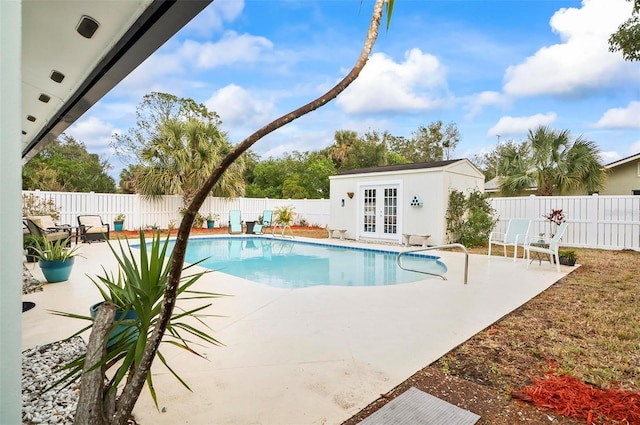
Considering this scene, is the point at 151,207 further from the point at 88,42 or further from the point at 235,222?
the point at 88,42

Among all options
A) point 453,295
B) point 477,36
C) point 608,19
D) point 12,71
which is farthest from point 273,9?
point 12,71

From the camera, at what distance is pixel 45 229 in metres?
8.71

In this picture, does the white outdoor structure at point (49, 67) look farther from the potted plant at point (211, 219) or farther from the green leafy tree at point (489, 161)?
the green leafy tree at point (489, 161)

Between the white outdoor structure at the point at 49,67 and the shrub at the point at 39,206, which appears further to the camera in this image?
the shrub at the point at 39,206

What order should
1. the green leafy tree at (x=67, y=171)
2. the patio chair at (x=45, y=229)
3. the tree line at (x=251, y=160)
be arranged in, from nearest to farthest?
the patio chair at (x=45, y=229) < the tree line at (x=251, y=160) < the green leafy tree at (x=67, y=171)

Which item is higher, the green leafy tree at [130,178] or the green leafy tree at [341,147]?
the green leafy tree at [341,147]

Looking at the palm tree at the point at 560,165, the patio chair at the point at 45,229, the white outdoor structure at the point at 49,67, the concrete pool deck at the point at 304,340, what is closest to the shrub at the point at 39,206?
the patio chair at the point at 45,229

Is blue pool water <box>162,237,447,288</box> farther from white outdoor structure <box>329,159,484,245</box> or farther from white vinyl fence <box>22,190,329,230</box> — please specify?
white vinyl fence <box>22,190,329,230</box>

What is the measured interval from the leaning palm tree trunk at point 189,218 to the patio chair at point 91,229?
10.4 m

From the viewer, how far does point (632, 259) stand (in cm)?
803

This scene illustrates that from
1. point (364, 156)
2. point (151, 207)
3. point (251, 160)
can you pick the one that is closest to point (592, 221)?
point (151, 207)

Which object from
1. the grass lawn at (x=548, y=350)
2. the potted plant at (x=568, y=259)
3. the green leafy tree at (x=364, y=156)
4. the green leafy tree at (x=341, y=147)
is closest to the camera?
the grass lawn at (x=548, y=350)

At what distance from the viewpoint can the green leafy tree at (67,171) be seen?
18.3 meters

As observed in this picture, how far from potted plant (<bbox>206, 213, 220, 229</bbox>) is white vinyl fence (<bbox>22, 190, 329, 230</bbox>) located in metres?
0.17
